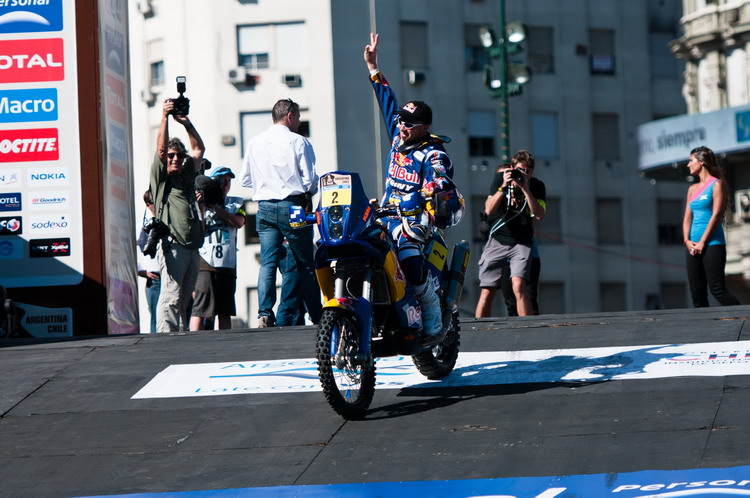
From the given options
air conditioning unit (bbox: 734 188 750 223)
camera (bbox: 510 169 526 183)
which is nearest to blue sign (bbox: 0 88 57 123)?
camera (bbox: 510 169 526 183)

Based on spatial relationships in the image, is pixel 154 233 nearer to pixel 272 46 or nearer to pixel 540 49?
pixel 272 46

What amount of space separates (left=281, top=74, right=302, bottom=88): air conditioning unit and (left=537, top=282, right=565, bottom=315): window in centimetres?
1036

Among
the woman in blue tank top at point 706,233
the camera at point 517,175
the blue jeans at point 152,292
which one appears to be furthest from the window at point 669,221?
the camera at point 517,175

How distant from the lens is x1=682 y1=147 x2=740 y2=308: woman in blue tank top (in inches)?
551

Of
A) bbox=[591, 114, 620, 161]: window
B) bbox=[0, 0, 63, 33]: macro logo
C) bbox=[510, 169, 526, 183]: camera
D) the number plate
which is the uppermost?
bbox=[591, 114, 620, 161]: window

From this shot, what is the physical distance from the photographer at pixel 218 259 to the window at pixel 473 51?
1325 inches

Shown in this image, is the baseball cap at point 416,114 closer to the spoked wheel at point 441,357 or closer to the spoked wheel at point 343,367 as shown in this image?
the spoked wheel at point 441,357

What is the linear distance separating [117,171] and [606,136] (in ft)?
122

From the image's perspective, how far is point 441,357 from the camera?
32.6 ft

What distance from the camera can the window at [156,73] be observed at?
47469 mm

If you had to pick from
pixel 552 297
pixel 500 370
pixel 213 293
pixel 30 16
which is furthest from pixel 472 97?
pixel 500 370

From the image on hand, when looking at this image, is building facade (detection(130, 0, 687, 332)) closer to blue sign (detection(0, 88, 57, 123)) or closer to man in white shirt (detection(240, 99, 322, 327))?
blue sign (detection(0, 88, 57, 123))

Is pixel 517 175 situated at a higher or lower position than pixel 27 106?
lower

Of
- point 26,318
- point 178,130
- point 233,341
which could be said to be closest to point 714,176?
point 233,341
